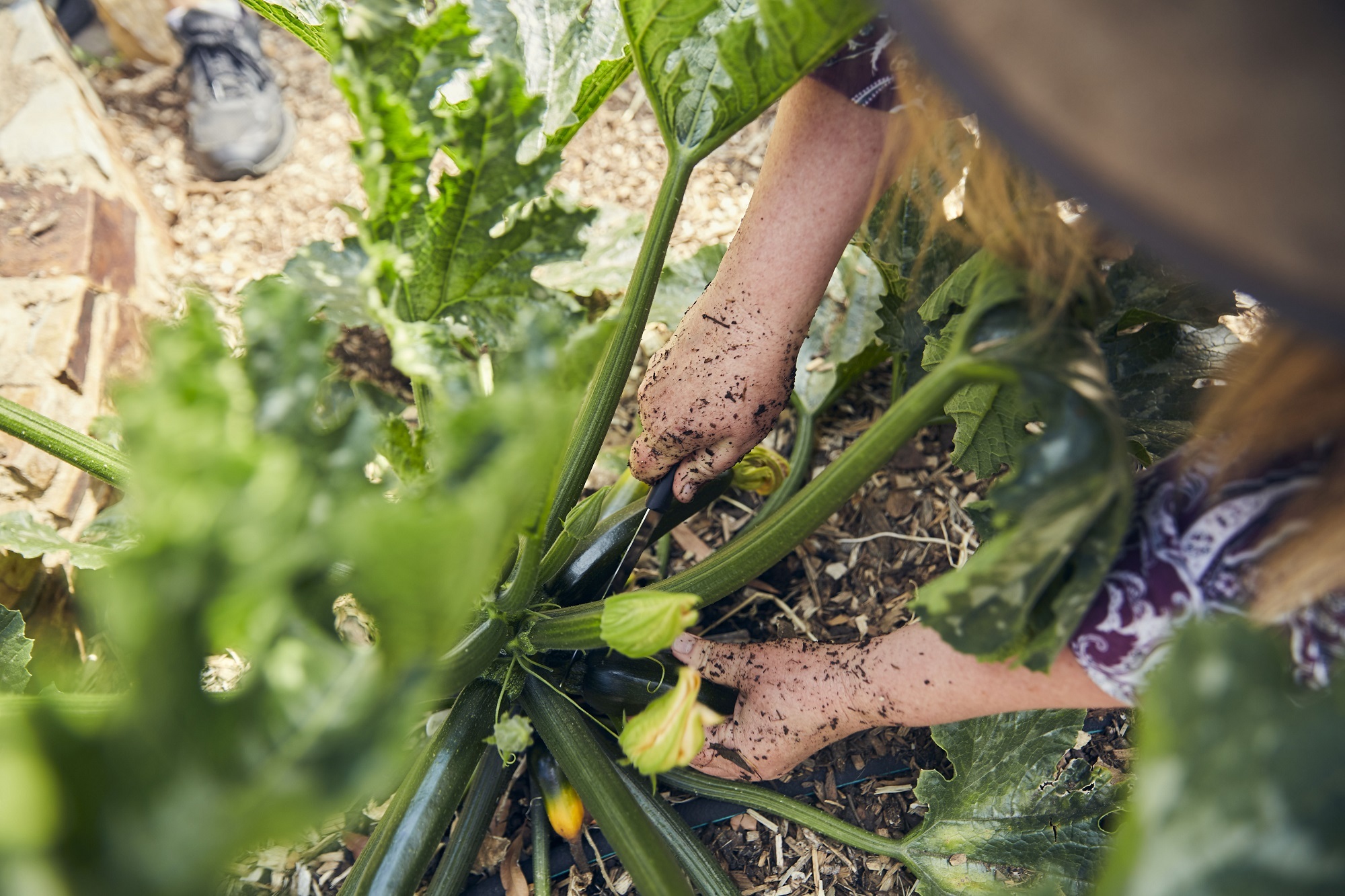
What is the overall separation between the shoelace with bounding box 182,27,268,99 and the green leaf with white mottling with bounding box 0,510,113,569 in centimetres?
125

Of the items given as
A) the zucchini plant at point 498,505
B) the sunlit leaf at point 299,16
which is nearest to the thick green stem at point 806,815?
the zucchini plant at point 498,505

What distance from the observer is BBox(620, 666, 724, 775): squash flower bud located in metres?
0.90

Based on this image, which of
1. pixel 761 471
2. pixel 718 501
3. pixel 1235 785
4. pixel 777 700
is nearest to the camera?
pixel 1235 785

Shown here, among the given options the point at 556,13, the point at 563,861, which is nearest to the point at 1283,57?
the point at 556,13

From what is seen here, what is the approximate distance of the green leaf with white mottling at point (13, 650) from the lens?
45.4 inches

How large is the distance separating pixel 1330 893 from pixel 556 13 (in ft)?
4.45

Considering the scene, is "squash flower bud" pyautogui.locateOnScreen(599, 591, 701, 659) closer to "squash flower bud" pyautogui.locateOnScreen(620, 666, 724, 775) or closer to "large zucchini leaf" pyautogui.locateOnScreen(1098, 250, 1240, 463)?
"squash flower bud" pyautogui.locateOnScreen(620, 666, 724, 775)

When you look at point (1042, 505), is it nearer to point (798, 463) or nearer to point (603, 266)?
point (798, 463)

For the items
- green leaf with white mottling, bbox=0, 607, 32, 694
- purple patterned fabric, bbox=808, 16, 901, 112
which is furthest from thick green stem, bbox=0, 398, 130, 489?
purple patterned fabric, bbox=808, 16, 901, 112

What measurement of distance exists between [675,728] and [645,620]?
0.41 feet

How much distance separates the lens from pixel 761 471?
1.48m

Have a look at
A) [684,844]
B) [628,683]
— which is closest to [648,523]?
[628,683]

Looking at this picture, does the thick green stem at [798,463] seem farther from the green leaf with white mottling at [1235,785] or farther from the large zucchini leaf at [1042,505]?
the green leaf with white mottling at [1235,785]

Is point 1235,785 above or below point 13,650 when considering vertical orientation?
above
